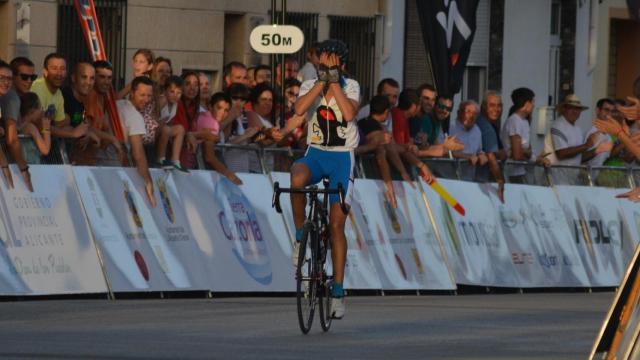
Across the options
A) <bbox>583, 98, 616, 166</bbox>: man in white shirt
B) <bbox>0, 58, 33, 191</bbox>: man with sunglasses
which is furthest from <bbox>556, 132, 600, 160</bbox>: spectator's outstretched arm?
<bbox>0, 58, 33, 191</bbox>: man with sunglasses

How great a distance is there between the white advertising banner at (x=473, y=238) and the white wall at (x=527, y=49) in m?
15.4

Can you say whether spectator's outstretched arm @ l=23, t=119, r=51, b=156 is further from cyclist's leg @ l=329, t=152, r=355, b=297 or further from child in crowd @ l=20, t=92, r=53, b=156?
cyclist's leg @ l=329, t=152, r=355, b=297

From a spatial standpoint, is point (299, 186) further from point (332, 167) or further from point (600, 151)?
point (600, 151)

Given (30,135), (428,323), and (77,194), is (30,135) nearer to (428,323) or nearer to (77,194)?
(77,194)

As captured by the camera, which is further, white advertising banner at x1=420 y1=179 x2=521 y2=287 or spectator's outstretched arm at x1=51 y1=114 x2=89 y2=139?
white advertising banner at x1=420 y1=179 x2=521 y2=287

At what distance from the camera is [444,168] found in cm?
2425

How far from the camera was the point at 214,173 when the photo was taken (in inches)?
840

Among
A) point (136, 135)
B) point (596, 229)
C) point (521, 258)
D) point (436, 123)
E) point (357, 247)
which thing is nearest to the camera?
point (136, 135)

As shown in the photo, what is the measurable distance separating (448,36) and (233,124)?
6.80 metres

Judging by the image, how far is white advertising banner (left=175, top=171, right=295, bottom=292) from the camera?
68.4 feet

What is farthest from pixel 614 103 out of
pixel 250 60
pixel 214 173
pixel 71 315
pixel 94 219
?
pixel 71 315

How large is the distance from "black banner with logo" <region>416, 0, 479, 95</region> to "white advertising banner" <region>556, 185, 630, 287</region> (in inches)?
114

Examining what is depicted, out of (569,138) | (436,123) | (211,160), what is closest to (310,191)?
(211,160)

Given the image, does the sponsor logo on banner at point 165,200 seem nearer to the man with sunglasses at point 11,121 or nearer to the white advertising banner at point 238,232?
the white advertising banner at point 238,232
